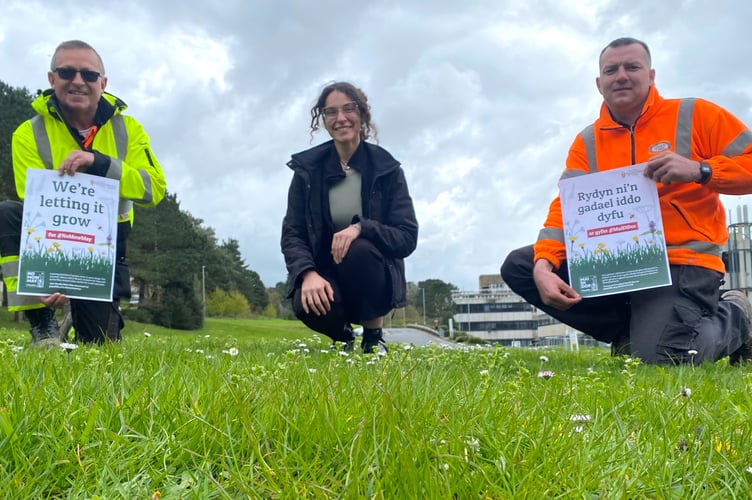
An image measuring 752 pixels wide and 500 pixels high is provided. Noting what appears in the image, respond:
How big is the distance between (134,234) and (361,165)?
40544 mm

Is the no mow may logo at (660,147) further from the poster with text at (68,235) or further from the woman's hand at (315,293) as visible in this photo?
the poster with text at (68,235)

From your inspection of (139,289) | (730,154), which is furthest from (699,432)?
(139,289)

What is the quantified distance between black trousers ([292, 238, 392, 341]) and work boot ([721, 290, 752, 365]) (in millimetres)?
2900

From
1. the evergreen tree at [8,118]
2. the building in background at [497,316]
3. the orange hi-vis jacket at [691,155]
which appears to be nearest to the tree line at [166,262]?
the evergreen tree at [8,118]

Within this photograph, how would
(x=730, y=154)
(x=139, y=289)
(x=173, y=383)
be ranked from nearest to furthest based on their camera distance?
(x=173, y=383), (x=730, y=154), (x=139, y=289)

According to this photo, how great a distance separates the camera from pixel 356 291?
17.3ft

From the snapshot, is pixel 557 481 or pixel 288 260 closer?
pixel 557 481

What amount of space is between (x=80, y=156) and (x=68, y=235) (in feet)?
1.98

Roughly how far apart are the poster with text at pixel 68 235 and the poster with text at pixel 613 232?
3634 millimetres

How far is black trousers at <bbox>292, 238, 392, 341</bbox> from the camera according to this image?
5.10 meters

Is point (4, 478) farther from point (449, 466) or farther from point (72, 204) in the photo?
point (72, 204)

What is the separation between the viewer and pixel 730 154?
4.55 meters

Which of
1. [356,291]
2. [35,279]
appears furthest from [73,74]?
[356,291]

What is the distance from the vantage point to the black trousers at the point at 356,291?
5.10 meters
